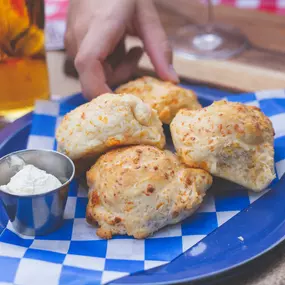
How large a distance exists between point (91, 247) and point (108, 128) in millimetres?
322

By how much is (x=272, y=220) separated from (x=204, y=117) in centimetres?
33

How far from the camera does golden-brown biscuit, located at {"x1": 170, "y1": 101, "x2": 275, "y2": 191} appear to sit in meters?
1.37

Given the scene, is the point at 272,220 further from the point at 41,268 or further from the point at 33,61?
the point at 33,61

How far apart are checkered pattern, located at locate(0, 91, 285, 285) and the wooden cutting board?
67 centimetres

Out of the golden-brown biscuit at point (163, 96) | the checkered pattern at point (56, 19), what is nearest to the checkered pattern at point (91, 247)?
the golden-brown biscuit at point (163, 96)

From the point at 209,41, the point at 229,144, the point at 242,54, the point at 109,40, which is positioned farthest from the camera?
the point at 209,41

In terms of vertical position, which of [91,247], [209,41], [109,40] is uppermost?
[109,40]

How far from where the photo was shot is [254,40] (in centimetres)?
269

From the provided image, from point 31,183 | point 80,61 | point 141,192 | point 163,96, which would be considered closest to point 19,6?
point 80,61

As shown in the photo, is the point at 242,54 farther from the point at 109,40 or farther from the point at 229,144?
the point at 229,144

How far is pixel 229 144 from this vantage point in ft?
4.47

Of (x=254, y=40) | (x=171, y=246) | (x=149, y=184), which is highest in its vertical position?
(x=149, y=184)

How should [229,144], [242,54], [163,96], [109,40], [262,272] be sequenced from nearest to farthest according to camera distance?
1. [262,272]
2. [229,144]
3. [163,96]
4. [109,40]
5. [242,54]

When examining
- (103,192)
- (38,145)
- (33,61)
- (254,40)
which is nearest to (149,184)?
(103,192)
